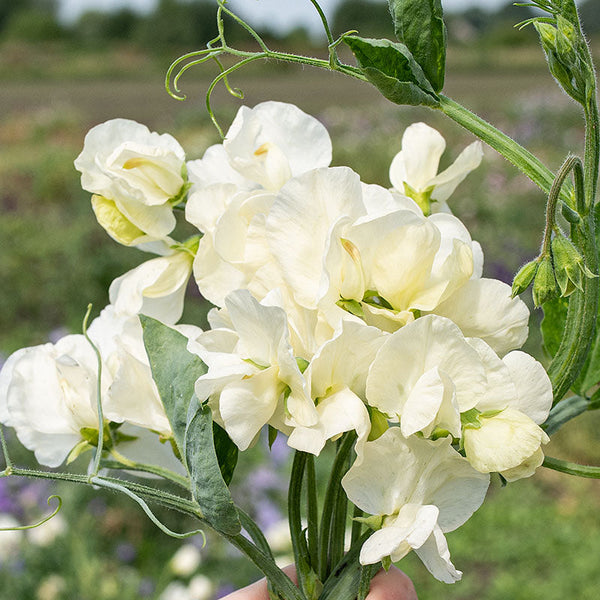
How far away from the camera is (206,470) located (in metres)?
0.46

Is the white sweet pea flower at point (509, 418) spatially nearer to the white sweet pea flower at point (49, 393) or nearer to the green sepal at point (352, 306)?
the green sepal at point (352, 306)

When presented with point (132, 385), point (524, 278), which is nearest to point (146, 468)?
point (132, 385)

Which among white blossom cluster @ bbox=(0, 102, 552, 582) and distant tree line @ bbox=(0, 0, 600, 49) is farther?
distant tree line @ bbox=(0, 0, 600, 49)

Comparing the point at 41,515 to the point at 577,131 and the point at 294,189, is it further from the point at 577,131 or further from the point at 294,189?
the point at 577,131

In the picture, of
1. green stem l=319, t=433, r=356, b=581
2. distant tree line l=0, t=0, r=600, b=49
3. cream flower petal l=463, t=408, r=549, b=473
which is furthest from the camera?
distant tree line l=0, t=0, r=600, b=49

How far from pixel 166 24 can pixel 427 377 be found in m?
22.6

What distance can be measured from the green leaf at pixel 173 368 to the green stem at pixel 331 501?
0.10 m

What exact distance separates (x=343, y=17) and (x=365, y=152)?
70.7 feet

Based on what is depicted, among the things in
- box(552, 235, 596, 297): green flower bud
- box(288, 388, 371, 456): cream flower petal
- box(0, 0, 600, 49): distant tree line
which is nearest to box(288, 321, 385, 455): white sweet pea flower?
box(288, 388, 371, 456): cream flower petal

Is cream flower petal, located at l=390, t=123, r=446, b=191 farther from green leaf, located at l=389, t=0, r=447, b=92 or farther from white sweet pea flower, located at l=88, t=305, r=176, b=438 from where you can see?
white sweet pea flower, located at l=88, t=305, r=176, b=438

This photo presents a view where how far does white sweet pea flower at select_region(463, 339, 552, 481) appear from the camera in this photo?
0.42 meters

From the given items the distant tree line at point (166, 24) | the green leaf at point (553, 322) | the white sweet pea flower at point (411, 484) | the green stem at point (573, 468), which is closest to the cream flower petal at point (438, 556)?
the white sweet pea flower at point (411, 484)

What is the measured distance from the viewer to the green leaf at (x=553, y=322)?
573 millimetres

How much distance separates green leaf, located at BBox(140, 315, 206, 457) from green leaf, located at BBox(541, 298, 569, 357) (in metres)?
0.26
